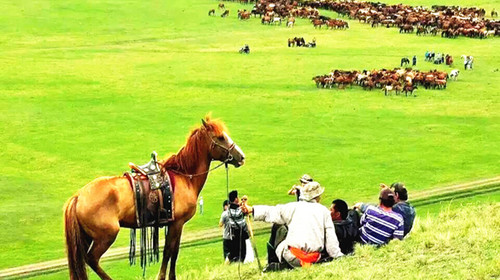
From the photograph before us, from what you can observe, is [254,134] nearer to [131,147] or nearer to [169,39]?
[131,147]

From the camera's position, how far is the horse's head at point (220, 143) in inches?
425

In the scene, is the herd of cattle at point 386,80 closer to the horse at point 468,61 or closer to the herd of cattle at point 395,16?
the horse at point 468,61

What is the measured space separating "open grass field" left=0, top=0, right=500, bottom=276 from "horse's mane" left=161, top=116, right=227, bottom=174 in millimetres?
8445

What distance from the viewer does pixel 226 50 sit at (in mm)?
50812

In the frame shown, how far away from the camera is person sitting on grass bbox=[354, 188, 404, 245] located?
1054 cm

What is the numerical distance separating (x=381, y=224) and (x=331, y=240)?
94cm

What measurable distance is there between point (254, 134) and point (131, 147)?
484cm

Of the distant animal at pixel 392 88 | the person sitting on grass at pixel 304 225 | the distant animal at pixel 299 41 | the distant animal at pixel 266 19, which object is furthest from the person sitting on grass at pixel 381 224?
the distant animal at pixel 266 19

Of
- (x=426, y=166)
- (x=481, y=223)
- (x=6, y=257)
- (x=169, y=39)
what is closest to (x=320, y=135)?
(x=426, y=166)

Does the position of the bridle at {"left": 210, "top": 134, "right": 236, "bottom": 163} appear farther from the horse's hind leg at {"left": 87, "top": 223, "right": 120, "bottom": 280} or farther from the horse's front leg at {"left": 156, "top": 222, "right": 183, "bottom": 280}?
the horse's hind leg at {"left": 87, "top": 223, "right": 120, "bottom": 280}

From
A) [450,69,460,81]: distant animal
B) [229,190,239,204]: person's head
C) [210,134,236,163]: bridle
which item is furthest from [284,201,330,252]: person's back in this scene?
[450,69,460,81]: distant animal

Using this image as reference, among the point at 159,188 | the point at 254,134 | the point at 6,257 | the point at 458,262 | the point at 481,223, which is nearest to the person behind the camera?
the point at 458,262

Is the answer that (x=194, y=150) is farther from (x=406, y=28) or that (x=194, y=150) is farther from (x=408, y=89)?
(x=406, y=28)

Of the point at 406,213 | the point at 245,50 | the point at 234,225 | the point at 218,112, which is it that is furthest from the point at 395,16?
the point at 406,213
